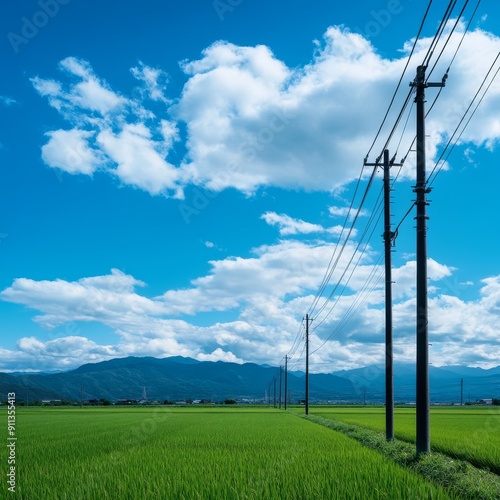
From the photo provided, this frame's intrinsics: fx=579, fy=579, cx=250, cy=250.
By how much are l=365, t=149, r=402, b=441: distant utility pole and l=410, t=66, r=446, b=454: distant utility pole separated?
17.9 feet

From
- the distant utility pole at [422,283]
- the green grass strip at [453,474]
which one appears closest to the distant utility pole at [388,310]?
the green grass strip at [453,474]

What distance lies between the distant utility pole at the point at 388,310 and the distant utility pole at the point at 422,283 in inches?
215

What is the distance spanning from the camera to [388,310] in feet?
71.3

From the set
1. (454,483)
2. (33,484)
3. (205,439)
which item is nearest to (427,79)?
(454,483)

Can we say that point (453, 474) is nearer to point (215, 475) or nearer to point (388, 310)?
point (215, 475)

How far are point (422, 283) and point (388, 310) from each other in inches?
260

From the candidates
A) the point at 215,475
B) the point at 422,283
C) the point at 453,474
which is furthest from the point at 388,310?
the point at 215,475

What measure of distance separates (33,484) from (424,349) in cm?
967

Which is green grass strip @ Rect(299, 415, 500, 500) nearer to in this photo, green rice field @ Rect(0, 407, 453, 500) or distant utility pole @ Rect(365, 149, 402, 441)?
green rice field @ Rect(0, 407, 453, 500)

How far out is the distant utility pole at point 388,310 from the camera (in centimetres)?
2067

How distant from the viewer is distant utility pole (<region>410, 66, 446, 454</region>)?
48.8ft

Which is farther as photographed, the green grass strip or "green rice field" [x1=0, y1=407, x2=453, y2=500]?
the green grass strip

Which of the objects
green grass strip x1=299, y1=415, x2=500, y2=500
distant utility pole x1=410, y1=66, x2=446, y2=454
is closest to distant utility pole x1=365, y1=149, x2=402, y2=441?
green grass strip x1=299, y1=415, x2=500, y2=500

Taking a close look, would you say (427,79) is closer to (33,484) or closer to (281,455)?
(281,455)
